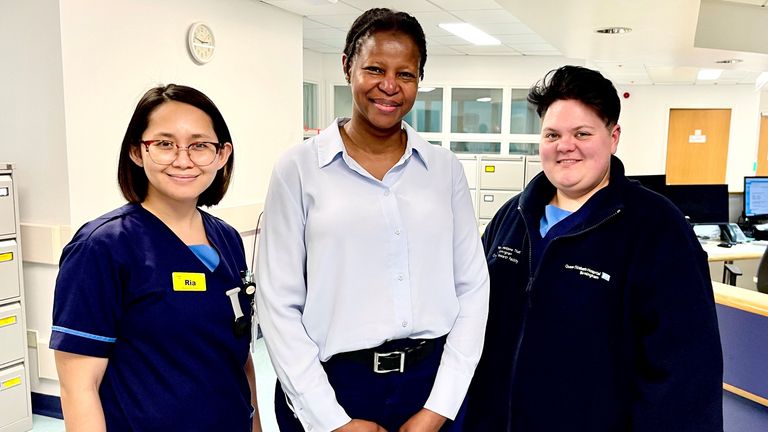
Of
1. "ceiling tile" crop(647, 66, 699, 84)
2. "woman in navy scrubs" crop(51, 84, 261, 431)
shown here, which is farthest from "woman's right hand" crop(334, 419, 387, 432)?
"ceiling tile" crop(647, 66, 699, 84)

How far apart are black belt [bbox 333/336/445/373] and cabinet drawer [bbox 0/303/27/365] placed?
2332 millimetres

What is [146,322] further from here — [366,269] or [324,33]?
[324,33]

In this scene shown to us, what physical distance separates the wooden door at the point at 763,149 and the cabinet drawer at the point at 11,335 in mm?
11230

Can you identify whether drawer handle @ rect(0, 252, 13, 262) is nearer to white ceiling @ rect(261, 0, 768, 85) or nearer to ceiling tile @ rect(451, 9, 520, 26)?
white ceiling @ rect(261, 0, 768, 85)

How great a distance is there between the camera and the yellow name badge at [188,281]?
1.18 meters

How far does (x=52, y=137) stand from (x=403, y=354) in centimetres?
252

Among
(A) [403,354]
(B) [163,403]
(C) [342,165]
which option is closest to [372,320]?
(A) [403,354]

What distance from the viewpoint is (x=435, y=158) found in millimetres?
1352

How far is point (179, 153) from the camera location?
47.7 inches

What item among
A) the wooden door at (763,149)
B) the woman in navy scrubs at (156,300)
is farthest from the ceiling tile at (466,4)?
the wooden door at (763,149)

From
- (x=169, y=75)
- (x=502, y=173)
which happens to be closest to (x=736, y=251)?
(x=502, y=173)

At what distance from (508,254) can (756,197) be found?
179 inches

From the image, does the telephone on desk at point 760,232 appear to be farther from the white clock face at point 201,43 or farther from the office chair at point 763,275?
the white clock face at point 201,43

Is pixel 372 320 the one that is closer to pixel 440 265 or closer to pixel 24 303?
pixel 440 265
